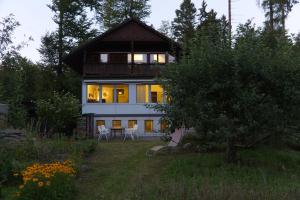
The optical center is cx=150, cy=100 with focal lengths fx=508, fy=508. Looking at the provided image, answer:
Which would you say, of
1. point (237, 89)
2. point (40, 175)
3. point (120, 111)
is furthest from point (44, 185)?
point (120, 111)

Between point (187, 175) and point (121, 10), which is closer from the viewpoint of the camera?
point (187, 175)

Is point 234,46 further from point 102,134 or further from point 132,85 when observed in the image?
point 132,85

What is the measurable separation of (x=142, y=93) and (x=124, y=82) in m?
1.40

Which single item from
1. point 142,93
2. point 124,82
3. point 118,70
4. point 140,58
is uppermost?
point 140,58

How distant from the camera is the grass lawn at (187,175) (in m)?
7.51

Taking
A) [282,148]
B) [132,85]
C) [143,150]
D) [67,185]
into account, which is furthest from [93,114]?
[67,185]

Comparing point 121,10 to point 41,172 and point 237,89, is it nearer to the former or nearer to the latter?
point 237,89

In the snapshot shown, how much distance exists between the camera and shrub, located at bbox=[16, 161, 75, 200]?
8875mm

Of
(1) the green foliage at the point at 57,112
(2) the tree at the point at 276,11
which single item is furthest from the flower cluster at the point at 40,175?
(2) the tree at the point at 276,11

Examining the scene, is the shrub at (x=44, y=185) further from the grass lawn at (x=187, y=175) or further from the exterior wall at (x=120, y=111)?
the exterior wall at (x=120, y=111)

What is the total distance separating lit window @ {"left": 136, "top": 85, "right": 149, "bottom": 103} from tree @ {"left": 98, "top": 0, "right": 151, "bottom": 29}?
1735cm

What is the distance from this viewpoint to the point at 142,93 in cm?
3334

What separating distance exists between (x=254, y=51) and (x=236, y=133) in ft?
7.09

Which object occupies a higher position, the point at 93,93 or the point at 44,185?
the point at 93,93
